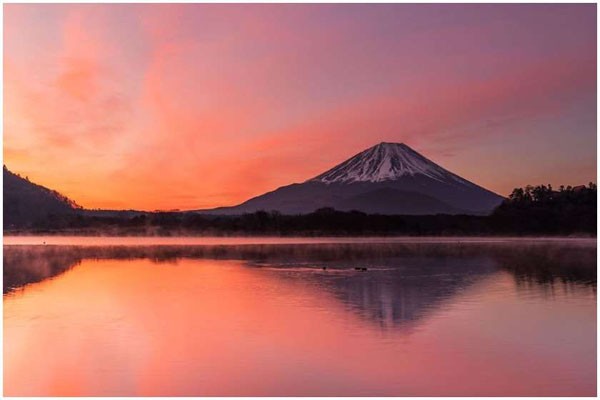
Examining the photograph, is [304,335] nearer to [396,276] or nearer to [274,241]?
[396,276]

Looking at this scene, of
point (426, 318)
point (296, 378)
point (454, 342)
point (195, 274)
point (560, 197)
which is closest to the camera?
point (296, 378)

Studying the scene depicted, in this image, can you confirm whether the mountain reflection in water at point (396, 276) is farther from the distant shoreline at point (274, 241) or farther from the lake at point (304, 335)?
the distant shoreline at point (274, 241)

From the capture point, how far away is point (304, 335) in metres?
13.3

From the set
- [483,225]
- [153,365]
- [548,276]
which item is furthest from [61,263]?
[483,225]

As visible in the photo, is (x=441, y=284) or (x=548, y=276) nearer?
(x=441, y=284)

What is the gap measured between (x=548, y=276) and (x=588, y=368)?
14.1 m

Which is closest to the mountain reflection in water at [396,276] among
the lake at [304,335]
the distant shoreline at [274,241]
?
the lake at [304,335]

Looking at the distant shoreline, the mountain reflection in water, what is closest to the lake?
the mountain reflection in water

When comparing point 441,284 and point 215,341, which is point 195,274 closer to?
point 441,284

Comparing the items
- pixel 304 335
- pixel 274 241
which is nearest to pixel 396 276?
pixel 304 335

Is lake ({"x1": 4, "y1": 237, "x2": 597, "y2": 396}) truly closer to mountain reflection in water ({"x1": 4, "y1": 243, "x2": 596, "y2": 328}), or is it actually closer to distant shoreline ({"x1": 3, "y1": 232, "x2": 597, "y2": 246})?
mountain reflection in water ({"x1": 4, "y1": 243, "x2": 596, "y2": 328})

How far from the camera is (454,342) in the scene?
12750 millimetres

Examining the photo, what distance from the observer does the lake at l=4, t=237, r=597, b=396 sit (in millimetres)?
10172

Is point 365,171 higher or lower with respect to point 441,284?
higher
